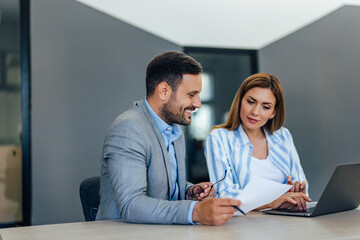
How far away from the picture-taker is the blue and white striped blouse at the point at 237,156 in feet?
7.07

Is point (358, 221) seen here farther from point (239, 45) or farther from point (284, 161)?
point (239, 45)

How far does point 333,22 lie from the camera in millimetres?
4387

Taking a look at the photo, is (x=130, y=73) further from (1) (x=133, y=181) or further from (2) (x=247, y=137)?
(1) (x=133, y=181)

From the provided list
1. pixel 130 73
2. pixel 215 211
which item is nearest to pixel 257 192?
pixel 215 211

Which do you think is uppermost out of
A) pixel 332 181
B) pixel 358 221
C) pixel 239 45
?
pixel 239 45

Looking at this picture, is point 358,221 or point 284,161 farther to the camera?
point 284,161

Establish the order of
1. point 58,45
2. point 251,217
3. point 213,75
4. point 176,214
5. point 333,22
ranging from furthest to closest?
point 213,75 → point 333,22 → point 58,45 → point 251,217 → point 176,214

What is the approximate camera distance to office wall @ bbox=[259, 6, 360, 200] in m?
4.26

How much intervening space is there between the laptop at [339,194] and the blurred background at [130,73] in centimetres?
239

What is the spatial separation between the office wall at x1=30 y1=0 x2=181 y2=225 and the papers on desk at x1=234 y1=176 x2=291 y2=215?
8.09ft

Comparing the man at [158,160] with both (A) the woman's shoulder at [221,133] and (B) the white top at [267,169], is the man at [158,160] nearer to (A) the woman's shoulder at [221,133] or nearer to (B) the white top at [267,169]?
(A) the woman's shoulder at [221,133]

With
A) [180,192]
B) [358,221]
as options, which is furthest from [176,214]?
[358,221]

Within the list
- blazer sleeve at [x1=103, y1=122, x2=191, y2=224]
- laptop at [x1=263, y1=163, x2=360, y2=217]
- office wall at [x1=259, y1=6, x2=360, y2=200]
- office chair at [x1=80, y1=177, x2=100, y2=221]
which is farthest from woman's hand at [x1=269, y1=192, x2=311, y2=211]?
office wall at [x1=259, y1=6, x2=360, y2=200]

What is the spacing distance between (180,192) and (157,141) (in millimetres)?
316
